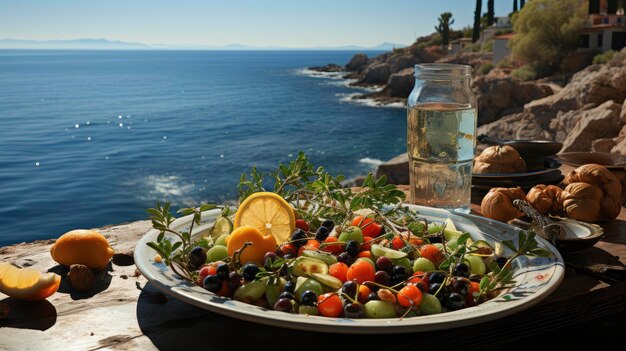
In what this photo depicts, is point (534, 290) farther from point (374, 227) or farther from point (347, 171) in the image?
point (347, 171)

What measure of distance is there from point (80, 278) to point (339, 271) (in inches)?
26.7

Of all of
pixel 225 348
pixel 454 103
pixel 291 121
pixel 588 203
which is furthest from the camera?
pixel 291 121

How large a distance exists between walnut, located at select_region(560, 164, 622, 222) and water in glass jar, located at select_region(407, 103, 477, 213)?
0.35 m

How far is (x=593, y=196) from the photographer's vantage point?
2104mm

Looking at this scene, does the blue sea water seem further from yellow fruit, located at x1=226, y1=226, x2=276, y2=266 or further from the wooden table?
yellow fruit, located at x1=226, y1=226, x2=276, y2=266

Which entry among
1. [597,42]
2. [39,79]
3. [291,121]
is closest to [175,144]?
[291,121]

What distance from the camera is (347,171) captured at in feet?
76.8

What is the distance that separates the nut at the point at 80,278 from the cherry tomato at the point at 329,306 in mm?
668

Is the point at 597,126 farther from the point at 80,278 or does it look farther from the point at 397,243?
the point at 80,278

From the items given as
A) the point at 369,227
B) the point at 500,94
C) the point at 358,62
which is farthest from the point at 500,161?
the point at 358,62

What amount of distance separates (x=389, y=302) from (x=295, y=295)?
20 cm

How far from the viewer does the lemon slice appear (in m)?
1.68

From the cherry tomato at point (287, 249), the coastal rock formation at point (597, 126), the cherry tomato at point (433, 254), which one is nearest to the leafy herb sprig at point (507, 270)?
the cherry tomato at point (433, 254)

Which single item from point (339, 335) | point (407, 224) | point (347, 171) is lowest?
point (347, 171)
